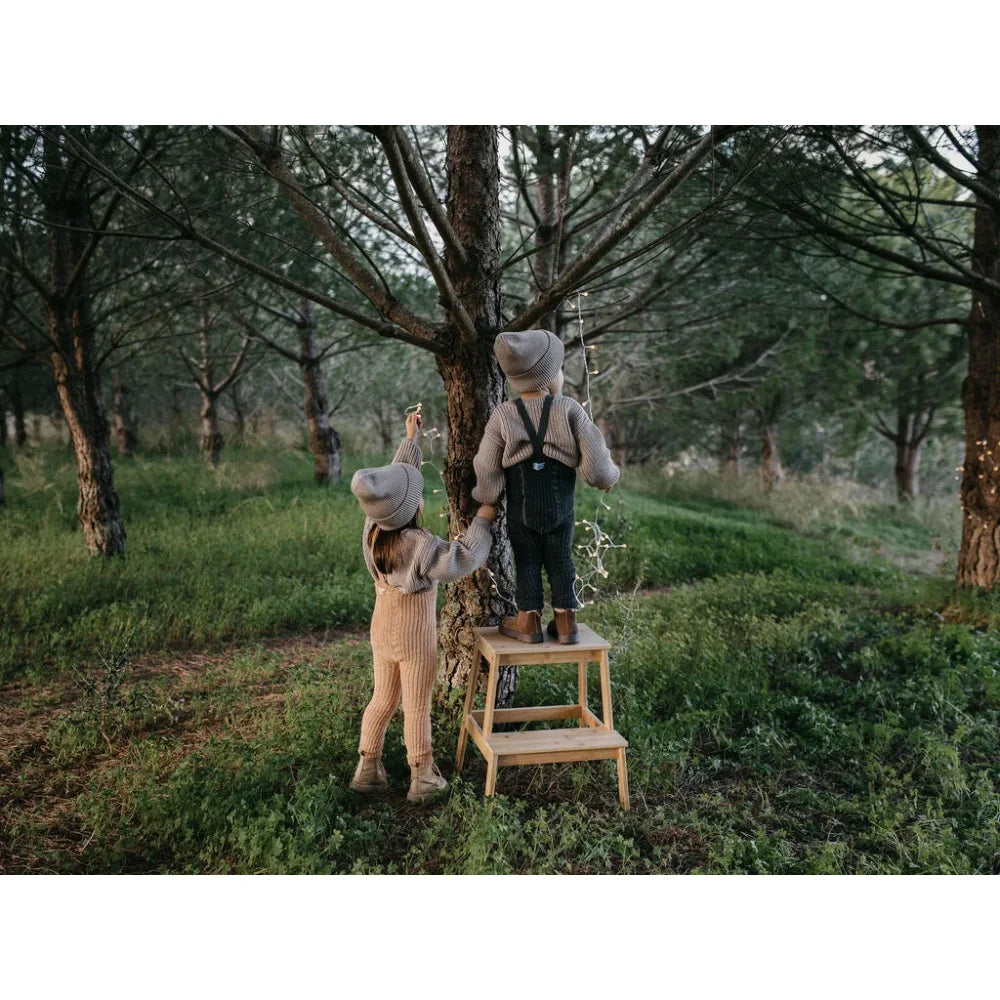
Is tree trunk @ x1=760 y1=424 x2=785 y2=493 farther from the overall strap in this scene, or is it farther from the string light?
the overall strap

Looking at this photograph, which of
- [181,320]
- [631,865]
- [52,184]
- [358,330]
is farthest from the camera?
[358,330]

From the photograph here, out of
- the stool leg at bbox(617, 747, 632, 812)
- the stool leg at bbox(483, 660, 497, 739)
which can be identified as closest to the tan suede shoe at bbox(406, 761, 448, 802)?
the stool leg at bbox(483, 660, 497, 739)

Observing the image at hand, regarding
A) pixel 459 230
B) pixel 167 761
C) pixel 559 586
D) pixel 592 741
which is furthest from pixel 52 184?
pixel 592 741

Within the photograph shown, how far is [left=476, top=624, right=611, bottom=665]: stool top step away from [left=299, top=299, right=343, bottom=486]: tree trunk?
456 centimetres

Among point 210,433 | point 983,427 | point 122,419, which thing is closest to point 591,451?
point 983,427

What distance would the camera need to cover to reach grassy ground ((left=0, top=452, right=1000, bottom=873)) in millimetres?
2199

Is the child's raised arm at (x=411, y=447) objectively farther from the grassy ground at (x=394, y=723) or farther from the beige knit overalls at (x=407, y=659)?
the grassy ground at (x=394, y=723)

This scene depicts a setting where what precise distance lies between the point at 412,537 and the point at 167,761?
124 cm

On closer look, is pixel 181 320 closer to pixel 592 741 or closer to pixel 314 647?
pixel 314 647

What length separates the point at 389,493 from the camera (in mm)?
→ 2152

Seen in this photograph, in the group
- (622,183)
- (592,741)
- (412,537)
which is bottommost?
(592,741)

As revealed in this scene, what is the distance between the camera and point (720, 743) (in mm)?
2781

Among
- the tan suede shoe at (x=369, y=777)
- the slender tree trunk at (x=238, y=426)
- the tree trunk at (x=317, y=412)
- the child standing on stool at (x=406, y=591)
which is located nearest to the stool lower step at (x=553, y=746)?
the child standing on stool at (x=406, y=591)

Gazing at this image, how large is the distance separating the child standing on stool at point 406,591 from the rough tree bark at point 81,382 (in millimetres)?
2416
